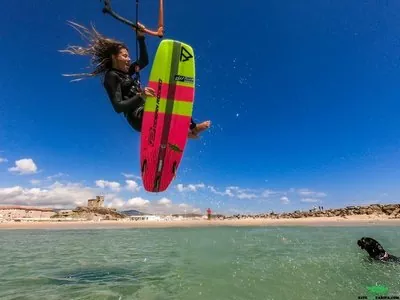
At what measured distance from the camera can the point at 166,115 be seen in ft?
29.2

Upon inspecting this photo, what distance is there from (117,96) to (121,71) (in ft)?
2.74

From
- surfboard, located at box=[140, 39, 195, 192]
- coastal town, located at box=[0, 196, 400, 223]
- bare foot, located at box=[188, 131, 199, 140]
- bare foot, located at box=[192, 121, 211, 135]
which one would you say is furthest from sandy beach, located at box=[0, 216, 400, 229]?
bare foot, located at box=[192, 121, 211, 135]

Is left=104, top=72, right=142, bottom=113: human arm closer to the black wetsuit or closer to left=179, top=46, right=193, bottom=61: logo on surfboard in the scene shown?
the black wetsuit

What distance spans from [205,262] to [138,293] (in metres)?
4.49

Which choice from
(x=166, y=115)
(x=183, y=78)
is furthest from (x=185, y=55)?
(x=166, y=115)

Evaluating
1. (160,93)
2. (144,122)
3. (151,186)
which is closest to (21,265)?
(151,186)

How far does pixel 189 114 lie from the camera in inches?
358

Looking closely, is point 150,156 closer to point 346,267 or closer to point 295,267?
point 295,267

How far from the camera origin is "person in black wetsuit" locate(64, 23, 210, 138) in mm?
8008

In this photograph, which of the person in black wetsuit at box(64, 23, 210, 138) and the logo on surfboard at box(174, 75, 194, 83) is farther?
the logo on surfboard at box(174, 75, 194, 83)

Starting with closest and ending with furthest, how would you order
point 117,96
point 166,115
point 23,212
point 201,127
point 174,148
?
1. point 117,96
2. point 166,115
3. point 174,148
4. point 201,127
5. point 23,212

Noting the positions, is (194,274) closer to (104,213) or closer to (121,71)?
(121,71)

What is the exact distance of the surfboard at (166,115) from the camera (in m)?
8.83

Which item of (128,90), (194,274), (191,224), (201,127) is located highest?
Answer: (128,90)
